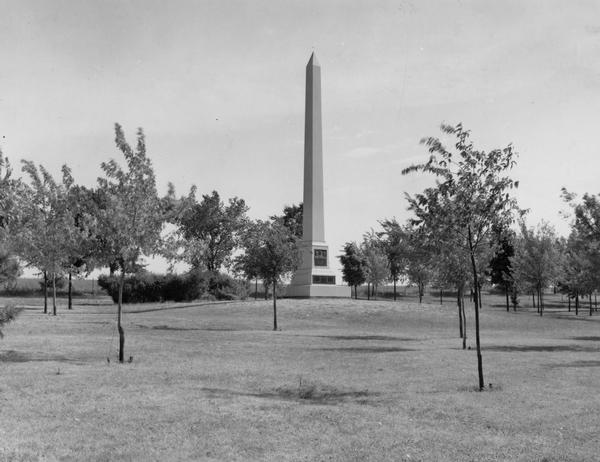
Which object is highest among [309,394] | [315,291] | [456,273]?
[456,273]

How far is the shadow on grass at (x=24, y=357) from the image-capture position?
14.8 m

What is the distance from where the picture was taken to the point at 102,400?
402 inches

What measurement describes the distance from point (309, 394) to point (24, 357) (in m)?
8.45

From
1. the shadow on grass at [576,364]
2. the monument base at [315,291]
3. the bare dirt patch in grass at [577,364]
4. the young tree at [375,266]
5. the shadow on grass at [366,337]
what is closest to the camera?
the shadow on grass at [576,364]

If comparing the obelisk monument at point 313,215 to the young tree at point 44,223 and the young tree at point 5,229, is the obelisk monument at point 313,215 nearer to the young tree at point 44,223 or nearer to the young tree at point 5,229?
the young tree at point 44,223

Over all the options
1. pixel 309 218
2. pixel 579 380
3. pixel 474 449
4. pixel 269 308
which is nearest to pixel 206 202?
pixel 309 218

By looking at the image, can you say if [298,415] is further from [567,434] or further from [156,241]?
[156,241]

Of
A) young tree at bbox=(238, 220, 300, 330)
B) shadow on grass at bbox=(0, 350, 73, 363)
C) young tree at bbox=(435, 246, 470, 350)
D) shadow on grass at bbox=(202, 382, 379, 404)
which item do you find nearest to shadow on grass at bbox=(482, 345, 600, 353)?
young tree at bbox=(435, 246, 470, 350)

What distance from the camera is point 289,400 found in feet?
35.3

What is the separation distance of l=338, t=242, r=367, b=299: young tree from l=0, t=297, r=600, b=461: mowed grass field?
136 feet

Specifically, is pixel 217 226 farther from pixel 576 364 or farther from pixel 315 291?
A: pixel 576 364

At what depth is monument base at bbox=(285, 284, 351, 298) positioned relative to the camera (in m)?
45.9

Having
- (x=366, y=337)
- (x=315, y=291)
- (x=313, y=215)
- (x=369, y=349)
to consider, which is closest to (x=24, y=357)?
(x=369, y=349)

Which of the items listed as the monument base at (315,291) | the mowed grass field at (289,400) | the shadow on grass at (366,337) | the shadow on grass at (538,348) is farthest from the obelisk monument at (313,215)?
the mowed grass field at (289,400)
